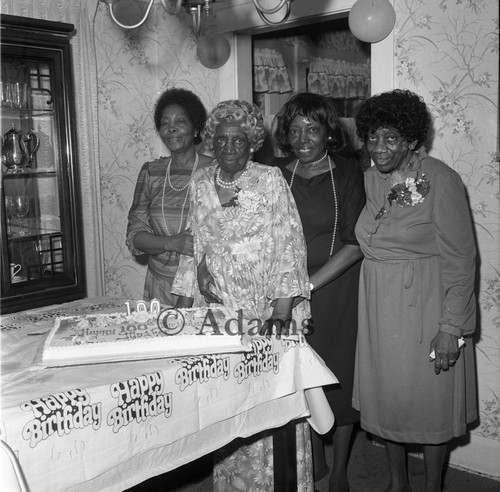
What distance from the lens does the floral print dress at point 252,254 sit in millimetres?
1978

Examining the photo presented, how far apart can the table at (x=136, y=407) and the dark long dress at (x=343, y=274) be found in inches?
22.6

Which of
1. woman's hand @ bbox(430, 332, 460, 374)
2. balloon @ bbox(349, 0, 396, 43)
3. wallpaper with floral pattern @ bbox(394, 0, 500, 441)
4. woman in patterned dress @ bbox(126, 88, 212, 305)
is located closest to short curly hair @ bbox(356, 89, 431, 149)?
wallpaper with floral pattern @ bbox(394, 0, 500, 441)

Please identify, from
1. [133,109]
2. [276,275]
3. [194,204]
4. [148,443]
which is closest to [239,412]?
[148,443]

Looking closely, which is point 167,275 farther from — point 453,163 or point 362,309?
point 453,163

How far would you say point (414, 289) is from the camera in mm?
2180

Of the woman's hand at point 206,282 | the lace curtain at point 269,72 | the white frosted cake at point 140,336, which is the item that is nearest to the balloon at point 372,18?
the woman's hand at point 206,282

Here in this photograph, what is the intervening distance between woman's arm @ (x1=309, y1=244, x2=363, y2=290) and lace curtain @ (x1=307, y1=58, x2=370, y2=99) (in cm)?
303

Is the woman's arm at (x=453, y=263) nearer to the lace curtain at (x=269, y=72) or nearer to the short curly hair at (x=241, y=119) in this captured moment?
the short curly hair at (x=241, y=119)

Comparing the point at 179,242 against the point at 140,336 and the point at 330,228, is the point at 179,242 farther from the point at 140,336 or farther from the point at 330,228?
the point at 140,336

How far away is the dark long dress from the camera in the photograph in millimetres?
Answer: 2355

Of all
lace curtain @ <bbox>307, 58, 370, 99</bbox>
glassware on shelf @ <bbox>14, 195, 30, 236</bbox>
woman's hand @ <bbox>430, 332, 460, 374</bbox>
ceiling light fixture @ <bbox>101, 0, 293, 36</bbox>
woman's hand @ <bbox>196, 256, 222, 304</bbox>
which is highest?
lace curtain @ <bbox>307, 58, 370, 99</bbox>

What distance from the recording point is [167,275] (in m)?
2.73

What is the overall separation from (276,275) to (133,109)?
6.37ft

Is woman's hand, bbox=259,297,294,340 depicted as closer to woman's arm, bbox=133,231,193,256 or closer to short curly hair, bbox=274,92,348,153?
woman's arm, bbox=133,231,193,256
